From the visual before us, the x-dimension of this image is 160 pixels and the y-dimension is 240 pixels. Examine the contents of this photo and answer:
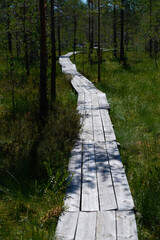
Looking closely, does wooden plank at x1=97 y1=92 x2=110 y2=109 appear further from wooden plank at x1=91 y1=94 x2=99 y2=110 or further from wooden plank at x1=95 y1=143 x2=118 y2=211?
wooden plank at x1=95 y1=143 x2=118 y2=211

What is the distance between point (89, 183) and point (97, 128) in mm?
2588

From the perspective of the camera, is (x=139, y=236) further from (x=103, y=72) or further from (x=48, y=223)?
(x=103, y=72)

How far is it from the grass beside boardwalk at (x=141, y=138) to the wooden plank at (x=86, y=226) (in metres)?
0.47

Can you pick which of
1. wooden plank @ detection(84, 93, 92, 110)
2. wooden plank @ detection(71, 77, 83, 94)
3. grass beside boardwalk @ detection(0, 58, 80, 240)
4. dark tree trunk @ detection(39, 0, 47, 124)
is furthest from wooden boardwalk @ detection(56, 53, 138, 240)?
wooden plank @ detection(71, 77, 83, 94)

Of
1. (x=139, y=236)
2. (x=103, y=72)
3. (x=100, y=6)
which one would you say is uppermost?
(x=100, y=6)

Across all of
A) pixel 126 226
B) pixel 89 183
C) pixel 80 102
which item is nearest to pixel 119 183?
pixel 89 183

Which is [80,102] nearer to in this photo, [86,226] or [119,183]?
[119,183]

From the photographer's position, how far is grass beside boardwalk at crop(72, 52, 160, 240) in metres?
2.76

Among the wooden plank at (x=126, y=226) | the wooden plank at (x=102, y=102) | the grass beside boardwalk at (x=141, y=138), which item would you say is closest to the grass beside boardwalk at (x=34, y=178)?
the wooden plank at (x=126, y=226)

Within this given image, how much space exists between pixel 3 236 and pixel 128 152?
3.02 metres

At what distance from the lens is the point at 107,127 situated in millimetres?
5957

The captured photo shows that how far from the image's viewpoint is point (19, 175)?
3523 millimetres

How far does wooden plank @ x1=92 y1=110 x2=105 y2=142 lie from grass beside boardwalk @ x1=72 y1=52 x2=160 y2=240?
1.34ft

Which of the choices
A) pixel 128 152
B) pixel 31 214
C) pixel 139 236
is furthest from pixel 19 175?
pixel 128 152
